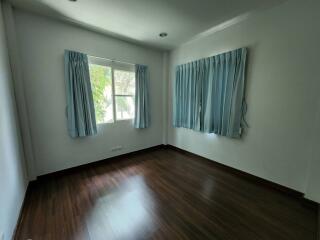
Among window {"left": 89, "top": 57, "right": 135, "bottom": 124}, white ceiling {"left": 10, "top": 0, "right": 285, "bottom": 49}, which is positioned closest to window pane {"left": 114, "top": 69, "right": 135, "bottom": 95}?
window {"left": 89, "top": 57, "right": 135, "bottom": 124}

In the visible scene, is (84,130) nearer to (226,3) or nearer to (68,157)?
(68,157)

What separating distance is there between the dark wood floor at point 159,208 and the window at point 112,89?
3.93 ft

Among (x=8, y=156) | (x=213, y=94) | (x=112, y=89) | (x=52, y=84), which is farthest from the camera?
(x=112, y=89)

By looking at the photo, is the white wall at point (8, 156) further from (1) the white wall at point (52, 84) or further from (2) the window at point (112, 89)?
(2) the window at point (112, 89)

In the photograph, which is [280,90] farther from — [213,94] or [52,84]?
[52,84]

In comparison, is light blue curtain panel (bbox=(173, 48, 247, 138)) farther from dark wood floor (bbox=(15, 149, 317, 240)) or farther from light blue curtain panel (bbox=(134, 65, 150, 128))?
dark wood floor (bbox=(15, 149, 317, 240))

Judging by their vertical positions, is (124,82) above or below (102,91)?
above

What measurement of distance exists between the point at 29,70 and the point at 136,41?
195 cm

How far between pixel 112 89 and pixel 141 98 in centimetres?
67

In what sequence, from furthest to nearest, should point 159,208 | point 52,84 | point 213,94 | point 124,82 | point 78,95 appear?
point 124,82
point 213,94
point 78,95
point 52,84
point 159,208

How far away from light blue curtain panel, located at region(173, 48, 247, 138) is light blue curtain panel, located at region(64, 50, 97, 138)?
6.39 ft

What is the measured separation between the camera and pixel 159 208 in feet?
5.55

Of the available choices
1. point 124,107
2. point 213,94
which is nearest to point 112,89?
point 124,107

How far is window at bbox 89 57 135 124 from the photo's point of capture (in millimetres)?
2705
